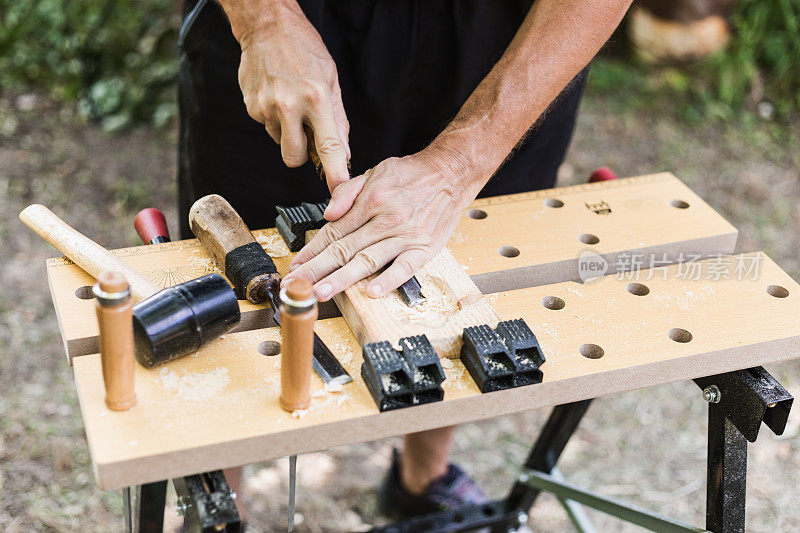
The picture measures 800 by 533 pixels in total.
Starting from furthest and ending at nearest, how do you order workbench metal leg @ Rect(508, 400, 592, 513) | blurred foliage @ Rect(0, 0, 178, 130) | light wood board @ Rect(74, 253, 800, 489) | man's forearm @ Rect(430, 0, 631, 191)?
blurred foliage @ Rect(0, 0, 178, 130) < workbench metal leg @ Rect(508, 400, 592, 513) < man's forearm @ Rect(430, 0, 631, 191) < light wood board @ Rect(74, 253, 800, 489)

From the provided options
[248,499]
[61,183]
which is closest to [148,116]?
[61,183]

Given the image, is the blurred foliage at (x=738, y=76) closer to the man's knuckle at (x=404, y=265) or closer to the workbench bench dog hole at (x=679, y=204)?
the workbench bench dog hole at (x=679, y=204)

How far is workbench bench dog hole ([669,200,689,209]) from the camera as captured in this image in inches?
80.7

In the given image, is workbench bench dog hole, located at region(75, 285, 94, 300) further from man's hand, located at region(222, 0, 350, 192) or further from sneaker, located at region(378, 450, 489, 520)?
sneaker, located at region(378, 450, 489, 520)

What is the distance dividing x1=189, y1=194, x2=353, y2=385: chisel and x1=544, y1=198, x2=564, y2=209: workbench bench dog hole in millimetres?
784

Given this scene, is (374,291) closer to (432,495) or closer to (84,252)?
(84,252)

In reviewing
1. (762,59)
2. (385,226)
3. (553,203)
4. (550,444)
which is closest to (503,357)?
(385,226)

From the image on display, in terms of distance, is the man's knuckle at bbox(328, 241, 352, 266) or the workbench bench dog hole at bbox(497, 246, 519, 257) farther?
the workbench bench dog hole at bbox(497, 246, 519, 257)

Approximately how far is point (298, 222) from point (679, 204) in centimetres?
103

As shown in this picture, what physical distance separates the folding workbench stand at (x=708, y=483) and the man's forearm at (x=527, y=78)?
2.39 ft

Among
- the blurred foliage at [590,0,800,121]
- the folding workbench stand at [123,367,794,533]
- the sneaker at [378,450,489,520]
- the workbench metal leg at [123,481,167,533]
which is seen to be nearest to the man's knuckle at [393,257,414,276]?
the folding workbench stand at [123,367,794,533]

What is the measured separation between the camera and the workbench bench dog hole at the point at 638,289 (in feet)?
5.63

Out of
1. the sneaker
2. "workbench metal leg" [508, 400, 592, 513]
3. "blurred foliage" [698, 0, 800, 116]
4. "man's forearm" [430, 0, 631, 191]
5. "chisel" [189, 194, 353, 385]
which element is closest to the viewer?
"chisel" [189, 194, 353, 385]

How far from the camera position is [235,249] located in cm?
164
